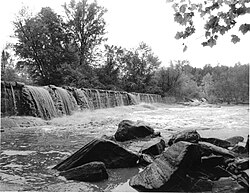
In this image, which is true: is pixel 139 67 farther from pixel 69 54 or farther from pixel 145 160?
pixel 145 160

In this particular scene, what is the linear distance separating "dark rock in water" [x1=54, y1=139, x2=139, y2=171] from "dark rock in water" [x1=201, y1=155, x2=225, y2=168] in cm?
47

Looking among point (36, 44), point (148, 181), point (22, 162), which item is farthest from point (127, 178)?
point (36, 44)

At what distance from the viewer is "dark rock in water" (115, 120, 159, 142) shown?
2.40m

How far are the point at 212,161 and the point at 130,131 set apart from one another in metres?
→ 1.27

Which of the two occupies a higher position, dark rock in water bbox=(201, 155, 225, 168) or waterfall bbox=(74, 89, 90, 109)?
waterfall bbox=(74, 89, 90, 109)

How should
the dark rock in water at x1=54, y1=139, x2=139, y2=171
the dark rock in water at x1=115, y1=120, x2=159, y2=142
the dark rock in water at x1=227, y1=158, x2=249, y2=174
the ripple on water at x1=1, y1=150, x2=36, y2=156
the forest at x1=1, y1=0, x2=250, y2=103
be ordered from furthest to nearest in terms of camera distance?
the forest at x1=1, y1=0, x2=250, y2=103 < the dark rock in water at x1=115, y1=120, x2=159, y2=142 < the ripple on water at x1=1, y1=150, x2=36, y2=156 < the dark rock in water at x1=54, y1=139, x2=139, y2=171 < the dark rock in water at x1=227, y1=158, x2=249, y2=174

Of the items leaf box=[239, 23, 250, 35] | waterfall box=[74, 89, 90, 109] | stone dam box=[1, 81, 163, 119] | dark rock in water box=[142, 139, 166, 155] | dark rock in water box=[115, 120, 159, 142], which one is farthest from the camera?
waterfall box=[74, 89, 90, 109]

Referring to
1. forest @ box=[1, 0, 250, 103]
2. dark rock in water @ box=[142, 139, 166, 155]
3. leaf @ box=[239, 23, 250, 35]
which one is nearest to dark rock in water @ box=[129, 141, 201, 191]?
dark rock in water @ box=[142, 139, 166, 155]

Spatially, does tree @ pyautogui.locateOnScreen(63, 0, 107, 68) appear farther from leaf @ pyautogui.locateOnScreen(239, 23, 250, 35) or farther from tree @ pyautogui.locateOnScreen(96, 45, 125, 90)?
leaf @ pyautogui.locateOnScreen(239, 23, 250, 35)

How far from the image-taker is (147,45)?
18.8m

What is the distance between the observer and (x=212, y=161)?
49.6 inches

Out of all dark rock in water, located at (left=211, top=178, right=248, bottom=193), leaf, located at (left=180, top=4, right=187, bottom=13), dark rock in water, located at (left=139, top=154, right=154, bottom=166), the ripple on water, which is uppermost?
leaf, located at (left=180, top=4, right=187, bottom=13)

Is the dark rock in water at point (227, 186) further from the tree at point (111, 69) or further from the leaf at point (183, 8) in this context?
the tree at point (111, 69)

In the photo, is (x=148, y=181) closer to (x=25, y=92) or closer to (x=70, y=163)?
(x=70, y=163)
